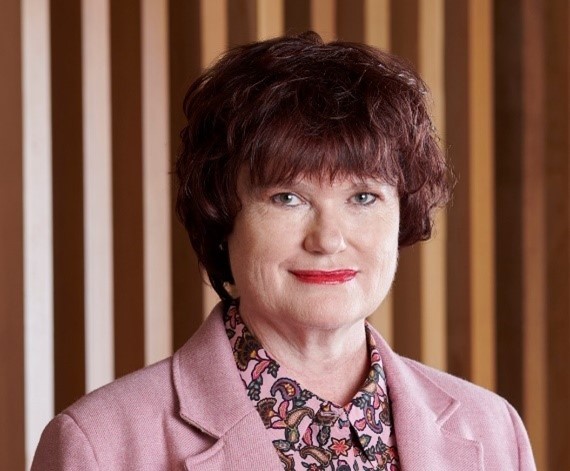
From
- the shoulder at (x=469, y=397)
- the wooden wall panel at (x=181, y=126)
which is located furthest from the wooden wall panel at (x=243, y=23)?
the shoulder at (x=469, y=397)

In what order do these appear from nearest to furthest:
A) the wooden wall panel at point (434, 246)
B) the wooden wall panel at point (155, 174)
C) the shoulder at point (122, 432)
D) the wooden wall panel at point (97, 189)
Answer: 1. the shoulder at point (122, 432)
2. the wooden wall panel at point (97, 189)
3. the wooden wall panel at point (155, 174)
4. the wooden wall panel at point (434, 246)

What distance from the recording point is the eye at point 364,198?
1987 mm

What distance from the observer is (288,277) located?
77.7 inches

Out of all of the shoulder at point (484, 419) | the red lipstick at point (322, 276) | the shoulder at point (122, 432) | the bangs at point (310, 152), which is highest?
the bangs at point (310, 152)

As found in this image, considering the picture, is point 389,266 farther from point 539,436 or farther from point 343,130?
point 539,436

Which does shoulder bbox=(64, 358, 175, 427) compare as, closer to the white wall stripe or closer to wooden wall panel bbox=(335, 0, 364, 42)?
the white wall stripe

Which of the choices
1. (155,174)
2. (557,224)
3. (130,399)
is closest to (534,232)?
(557,224)

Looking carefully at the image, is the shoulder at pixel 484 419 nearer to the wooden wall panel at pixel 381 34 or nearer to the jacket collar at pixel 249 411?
the jacket collar at pixel 249 411

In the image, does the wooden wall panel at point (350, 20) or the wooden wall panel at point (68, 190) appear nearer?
the wooden wall panel at point (68, 190)

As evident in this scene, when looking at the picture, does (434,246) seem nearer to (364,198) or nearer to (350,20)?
(350,20)

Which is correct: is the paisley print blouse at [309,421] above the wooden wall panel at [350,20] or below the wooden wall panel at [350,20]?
below

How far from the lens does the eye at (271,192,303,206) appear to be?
6.45 feet

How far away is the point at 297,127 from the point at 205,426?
1.69 feet

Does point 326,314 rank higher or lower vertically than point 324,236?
lower
